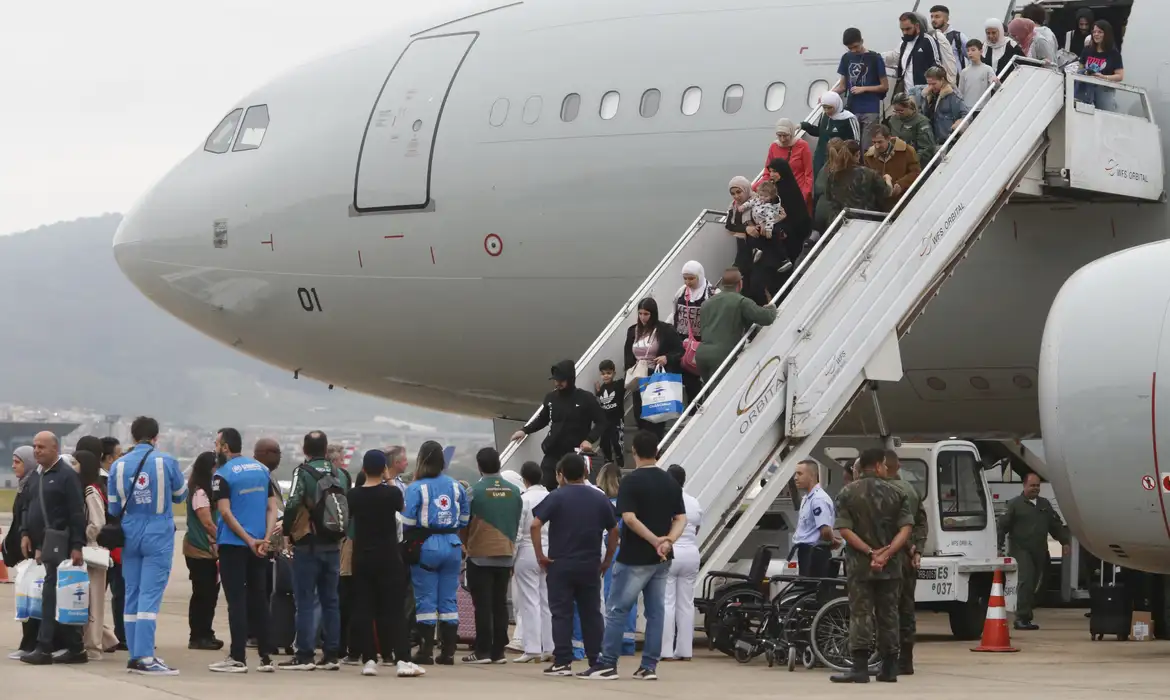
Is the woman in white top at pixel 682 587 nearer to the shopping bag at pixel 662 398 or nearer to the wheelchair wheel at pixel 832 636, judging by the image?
the shopping bag at pixel 662 398

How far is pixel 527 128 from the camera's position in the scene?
15742mm

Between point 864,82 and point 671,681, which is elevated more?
point 864,82

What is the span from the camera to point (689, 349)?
12438 mm

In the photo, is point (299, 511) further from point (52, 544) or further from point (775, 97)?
point (775, 97)

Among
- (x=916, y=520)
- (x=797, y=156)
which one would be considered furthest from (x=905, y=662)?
(x=797, y=156)

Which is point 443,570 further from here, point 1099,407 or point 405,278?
point 405,278

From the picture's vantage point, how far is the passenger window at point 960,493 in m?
14.0

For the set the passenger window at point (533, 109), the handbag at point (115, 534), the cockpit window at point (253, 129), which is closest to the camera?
the handbag at point (115, 534)

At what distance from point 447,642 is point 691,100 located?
19.3ft

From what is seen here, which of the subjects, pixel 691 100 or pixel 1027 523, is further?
pixel 1027 523

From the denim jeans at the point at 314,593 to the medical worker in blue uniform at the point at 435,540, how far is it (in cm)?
49

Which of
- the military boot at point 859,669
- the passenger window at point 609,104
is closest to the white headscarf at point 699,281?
the passenger window at point 609,104

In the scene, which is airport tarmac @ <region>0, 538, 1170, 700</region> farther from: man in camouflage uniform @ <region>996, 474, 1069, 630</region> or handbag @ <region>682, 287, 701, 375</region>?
man in camouflage uniform @ <region>996, 474, 1069, 630</region>

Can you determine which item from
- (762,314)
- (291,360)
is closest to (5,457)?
(291,360)
